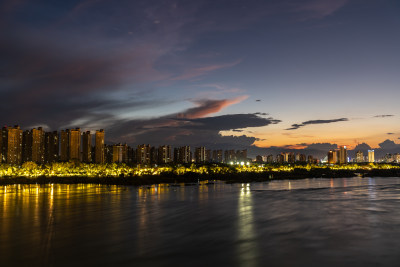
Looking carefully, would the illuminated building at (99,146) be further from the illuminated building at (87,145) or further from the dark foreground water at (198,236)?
the dark foreground water at (198,236)

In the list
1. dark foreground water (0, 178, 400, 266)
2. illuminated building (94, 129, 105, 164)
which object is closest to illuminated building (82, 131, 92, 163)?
illuminated building (94, 129, 105, 164)

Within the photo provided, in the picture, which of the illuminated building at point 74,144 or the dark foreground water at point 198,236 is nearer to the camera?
the dark foreground water at point 198,236

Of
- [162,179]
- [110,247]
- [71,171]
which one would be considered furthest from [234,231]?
[71,171]

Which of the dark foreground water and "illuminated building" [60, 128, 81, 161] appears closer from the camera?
the dark foreground water

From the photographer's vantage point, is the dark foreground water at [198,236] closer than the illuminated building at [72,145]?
Yes

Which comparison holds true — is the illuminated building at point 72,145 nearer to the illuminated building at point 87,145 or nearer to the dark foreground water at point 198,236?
the illuminated building at point 87,145

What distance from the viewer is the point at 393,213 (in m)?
25.2

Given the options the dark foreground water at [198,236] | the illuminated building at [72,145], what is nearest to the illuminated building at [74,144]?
the illuminated building at [72,145]

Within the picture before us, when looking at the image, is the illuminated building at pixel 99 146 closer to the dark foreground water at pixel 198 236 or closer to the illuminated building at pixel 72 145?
the illuminated building at pixel 72 145

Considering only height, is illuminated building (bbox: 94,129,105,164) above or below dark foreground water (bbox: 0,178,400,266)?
above

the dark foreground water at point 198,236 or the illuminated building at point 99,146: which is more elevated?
the illuminated building at point 99,146

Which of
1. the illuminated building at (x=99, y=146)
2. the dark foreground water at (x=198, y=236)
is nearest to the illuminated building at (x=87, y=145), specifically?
the illuminated building at (x=99, y=146)

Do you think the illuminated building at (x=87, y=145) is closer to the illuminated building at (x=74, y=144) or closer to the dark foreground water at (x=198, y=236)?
the illuminated building at (x=74, y=144)

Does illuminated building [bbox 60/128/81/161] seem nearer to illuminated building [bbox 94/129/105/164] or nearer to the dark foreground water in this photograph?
illuminated building [bbox 94/129/105/164]
